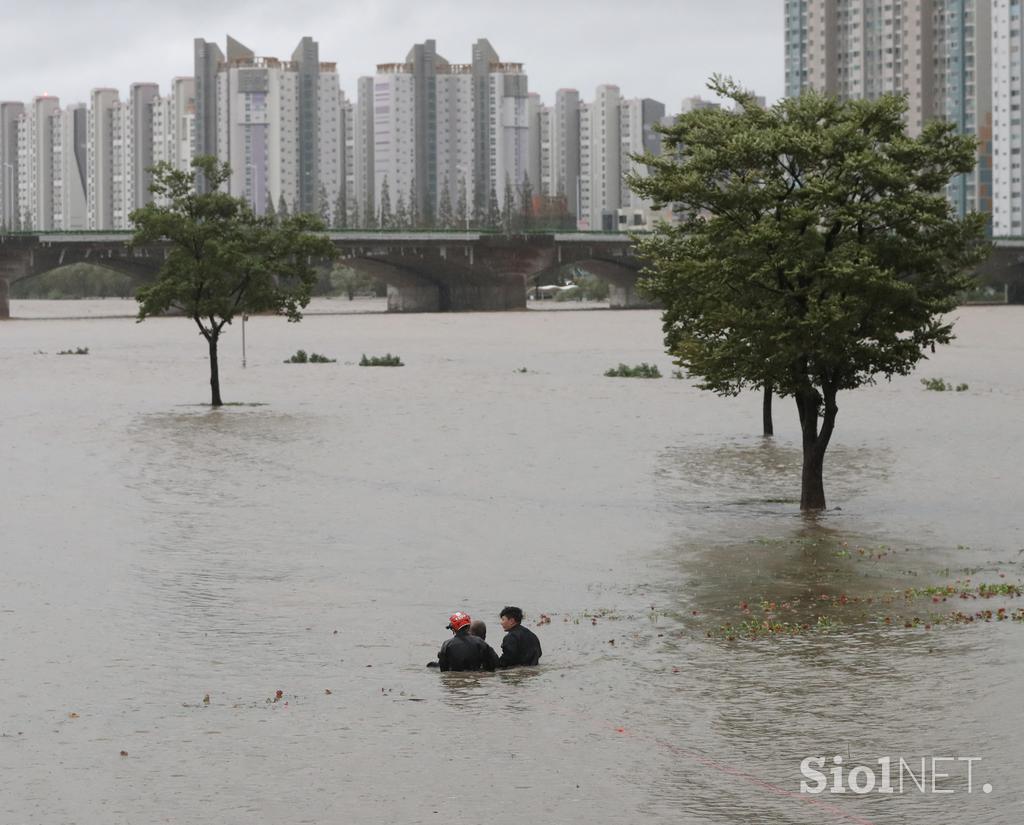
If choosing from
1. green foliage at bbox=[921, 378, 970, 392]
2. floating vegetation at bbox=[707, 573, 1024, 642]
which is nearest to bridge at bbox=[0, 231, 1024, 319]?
green foliage at bbox=[921, 378, 970, 392]

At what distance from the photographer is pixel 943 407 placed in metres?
60.3

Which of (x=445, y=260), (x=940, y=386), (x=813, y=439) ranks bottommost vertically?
(x=940, y=386)

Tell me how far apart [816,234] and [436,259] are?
132 m

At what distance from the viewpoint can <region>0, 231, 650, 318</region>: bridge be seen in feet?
477

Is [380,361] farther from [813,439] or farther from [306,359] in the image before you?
[813,439]

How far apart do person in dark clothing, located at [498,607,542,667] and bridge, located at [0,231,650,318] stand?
410ft

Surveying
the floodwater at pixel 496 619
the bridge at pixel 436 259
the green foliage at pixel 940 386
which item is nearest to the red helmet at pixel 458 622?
the floodwater at pixel 496 619

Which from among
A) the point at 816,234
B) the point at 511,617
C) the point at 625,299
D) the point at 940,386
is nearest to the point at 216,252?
the point at 940,386

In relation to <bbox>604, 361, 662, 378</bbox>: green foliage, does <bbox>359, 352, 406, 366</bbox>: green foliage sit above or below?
above

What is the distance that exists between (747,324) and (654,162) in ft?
11.8

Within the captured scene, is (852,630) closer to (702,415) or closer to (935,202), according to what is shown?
(935,202)

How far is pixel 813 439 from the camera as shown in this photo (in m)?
33.4

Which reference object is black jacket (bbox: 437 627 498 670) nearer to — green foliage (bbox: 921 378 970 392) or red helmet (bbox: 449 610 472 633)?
red helmet (bbox: 449 610 472 633)

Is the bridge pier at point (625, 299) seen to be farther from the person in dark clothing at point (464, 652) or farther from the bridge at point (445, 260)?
the person in dark clothing at point (464, 652)
